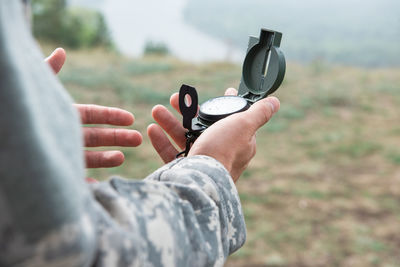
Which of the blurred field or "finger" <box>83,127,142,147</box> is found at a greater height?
"finger" <box>83,127,142,147</box>

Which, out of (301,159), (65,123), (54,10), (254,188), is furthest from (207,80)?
(54,10)

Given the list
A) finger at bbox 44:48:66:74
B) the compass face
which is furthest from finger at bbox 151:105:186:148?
finger at bbox 44:48:66:74

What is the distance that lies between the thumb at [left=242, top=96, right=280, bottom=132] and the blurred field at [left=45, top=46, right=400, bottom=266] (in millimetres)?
1874

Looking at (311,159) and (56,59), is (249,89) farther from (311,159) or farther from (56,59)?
(311,159)

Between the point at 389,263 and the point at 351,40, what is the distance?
34.0 feet

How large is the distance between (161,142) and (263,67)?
1.12 ft

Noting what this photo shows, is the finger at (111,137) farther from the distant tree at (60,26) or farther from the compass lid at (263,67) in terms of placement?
the distant tree at (60,26)

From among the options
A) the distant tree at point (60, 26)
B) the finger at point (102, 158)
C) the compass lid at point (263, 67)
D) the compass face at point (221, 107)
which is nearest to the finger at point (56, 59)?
the finger at point (102, 158)

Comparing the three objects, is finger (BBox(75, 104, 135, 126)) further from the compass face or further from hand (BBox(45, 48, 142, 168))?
the compass face

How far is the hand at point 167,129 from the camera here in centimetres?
119

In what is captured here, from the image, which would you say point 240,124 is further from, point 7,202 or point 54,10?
point 54,10

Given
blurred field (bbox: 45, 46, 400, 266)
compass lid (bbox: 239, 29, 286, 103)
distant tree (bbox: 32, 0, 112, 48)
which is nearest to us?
compass lid (bbox: 239, 29, 286, 103)

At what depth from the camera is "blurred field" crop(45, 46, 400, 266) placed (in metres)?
2.86

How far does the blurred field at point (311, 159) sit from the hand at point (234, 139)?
189 cm
